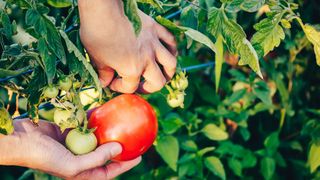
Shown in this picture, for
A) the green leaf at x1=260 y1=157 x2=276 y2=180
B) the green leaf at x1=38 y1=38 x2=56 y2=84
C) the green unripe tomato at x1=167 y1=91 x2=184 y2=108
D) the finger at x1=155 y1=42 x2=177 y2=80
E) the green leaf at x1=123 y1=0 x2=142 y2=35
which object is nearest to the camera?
the green leaf at x1=123 y1=0 x2=142 y2=35

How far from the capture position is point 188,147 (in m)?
1.33

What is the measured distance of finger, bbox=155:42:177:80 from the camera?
780mm

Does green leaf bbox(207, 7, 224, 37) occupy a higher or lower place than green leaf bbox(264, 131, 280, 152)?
higher

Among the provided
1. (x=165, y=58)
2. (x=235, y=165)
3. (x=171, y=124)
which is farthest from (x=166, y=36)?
(x=235, y=165)

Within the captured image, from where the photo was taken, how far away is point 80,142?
0.79 metres

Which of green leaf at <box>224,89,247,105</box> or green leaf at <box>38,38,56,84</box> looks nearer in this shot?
green leaf at <box>38,38,56,84</box>

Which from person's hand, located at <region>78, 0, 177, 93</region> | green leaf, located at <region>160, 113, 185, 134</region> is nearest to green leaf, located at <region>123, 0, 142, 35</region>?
person's hand, located at <region>78, 0, 177, 93</region>

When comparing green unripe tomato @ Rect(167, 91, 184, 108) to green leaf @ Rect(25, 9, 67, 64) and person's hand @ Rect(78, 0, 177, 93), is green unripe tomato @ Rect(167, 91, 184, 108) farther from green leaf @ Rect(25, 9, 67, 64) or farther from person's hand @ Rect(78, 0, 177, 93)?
green leaf @ Rect(25, 9, 67, 64)

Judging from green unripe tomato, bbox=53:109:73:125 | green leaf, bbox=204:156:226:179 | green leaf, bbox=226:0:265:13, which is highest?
green leaf, bbox=226:0:265:13

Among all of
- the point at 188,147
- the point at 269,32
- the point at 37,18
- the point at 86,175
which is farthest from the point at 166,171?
the point at 37,18

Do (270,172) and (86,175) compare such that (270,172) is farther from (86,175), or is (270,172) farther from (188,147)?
(86,175)

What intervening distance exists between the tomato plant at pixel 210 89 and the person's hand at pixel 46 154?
5cm

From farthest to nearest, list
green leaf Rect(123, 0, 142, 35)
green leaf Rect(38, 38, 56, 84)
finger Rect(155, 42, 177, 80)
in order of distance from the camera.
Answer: finger Rect(155, 42, 177, 80), green leaf Rect(38, 38, 56, 84), green leaf Rect(123, 0, 142, 35)

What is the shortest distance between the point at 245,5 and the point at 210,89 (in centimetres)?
74
